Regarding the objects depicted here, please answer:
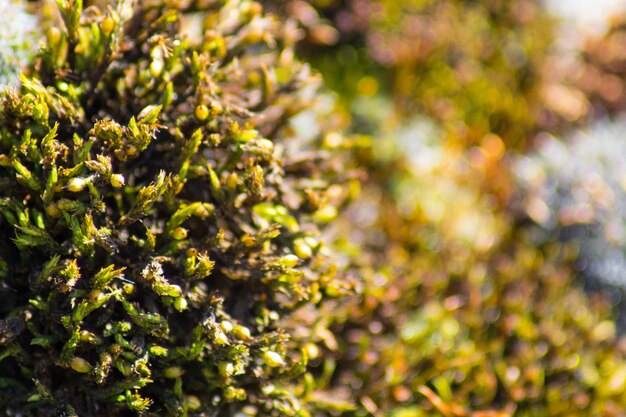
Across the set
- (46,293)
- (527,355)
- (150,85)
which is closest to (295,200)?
(150,85)

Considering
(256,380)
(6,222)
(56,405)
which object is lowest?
(256,380)

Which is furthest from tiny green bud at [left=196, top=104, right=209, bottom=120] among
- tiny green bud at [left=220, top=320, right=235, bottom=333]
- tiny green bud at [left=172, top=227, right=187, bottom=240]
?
tiny green bud at [left=220, top=320, right=235, bottom=333]

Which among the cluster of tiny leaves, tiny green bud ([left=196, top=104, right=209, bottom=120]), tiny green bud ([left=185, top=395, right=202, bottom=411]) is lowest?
tiny green bud ([left=185, top=395, right=202, bottom=411])

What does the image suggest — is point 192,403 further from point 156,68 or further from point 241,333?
point 156,68

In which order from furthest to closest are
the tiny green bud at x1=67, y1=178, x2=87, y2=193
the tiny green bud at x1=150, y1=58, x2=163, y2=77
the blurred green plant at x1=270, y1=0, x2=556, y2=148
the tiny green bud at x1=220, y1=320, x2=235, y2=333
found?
the blurred green plant at x1=270, y1=0, x2=556, y2=148 < the tiny green bud at x1=150, y1=58, x2=163, y2=77 < the tiny green bud at x1=220, y1=320, x2=235, y2=333 < the tiny green bud at x1=67, y1=178, x2=87, y2=193

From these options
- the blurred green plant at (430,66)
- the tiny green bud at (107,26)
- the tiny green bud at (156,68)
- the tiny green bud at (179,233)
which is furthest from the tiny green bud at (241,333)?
the blurred green plant at (430,66)

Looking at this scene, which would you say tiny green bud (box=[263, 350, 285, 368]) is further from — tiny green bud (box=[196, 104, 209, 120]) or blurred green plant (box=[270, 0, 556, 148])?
blurred green plant (box=[270, 0, 556, 148])

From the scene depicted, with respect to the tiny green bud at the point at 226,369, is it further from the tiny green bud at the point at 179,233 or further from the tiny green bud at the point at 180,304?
the tiny green bud at the point at 179,233

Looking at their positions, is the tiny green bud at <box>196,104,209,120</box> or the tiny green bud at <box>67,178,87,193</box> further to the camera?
the tiny green bud at <box>196,104,209,120</box>

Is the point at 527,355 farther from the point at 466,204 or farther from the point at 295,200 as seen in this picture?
the point at 295,200
